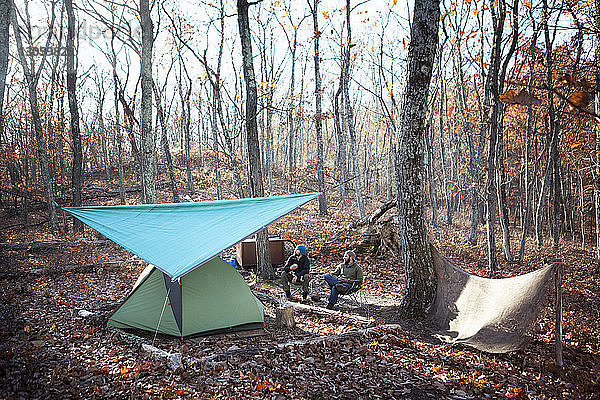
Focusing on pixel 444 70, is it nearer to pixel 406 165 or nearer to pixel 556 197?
pixel 556 197

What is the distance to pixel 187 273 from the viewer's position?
536 centimetres

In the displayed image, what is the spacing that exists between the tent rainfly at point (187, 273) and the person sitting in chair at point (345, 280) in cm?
152

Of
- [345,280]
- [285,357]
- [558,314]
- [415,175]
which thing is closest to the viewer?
[558,314]

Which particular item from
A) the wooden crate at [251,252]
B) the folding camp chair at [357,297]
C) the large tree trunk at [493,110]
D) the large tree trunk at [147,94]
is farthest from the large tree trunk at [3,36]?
the large tree trunk at [493,110]

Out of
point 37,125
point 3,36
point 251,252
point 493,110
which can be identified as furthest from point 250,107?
point 37,125

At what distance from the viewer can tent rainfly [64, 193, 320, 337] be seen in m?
5.50

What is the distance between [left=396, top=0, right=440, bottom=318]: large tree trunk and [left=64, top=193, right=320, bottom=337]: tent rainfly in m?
1.57

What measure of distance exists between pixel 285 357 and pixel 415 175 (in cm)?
338

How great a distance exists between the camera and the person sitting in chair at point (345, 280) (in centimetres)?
695

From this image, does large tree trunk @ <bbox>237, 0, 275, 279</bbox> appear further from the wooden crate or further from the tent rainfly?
the tent rainfly

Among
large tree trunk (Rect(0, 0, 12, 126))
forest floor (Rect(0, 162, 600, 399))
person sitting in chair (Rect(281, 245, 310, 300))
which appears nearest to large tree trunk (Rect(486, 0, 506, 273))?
forest floor (Rect(0, 162, 600, 399))

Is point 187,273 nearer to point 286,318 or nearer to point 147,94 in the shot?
point 286,318

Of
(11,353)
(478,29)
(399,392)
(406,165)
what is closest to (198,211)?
(11,353)

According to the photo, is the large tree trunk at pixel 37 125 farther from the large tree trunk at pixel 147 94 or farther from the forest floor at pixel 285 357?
the forest floor at pixel 285 357
